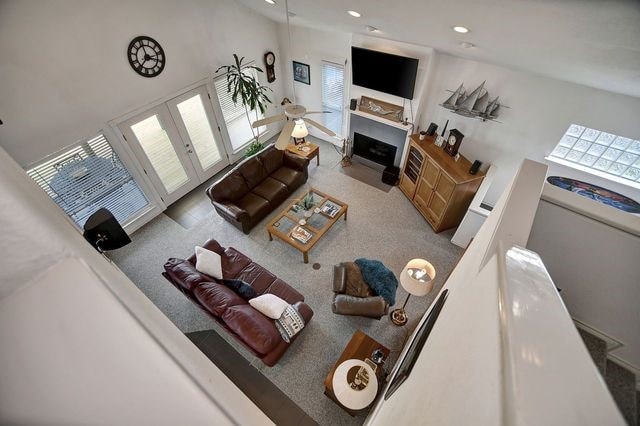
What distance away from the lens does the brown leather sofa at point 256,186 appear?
467cm

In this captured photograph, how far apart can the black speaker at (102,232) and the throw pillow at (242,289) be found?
4.41 ft

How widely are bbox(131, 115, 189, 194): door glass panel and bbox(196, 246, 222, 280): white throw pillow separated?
86.0 inches

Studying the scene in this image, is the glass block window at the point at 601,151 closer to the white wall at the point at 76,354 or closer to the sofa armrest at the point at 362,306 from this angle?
the sofa armrest at the point at 362,306

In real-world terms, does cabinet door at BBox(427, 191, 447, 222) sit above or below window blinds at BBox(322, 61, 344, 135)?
below

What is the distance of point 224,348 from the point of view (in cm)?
351

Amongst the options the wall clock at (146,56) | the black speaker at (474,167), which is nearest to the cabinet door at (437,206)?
the black speaker at (474,167)

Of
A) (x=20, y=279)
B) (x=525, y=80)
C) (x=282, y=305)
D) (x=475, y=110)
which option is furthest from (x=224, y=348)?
(x=525, y=80)

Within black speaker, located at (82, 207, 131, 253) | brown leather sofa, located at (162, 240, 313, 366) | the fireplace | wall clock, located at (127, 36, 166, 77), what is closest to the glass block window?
the fireplace

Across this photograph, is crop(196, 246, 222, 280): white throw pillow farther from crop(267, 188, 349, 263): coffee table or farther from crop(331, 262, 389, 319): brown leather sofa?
crop(331, 262, 389, 319): brown leather sofa

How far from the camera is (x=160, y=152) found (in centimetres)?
483

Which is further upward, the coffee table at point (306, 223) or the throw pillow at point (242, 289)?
the coffee table at point (306, 223)

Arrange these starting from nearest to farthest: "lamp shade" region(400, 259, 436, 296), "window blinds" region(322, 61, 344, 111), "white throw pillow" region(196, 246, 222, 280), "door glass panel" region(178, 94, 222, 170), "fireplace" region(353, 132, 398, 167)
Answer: "lamp shade" region(400, 259, 436, 296)
"white throw pillow" region(196, 246, 222, 280)
"door glass panel" region(178, 94, 222, 170)
"window blinds" region(322, 61, 344, 111)
"fireplace" region(353, 132, 398, 167)

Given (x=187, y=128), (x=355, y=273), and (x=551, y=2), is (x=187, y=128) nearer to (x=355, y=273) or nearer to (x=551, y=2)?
(x=355, y=273)

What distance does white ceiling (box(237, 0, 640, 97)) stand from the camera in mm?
1534
